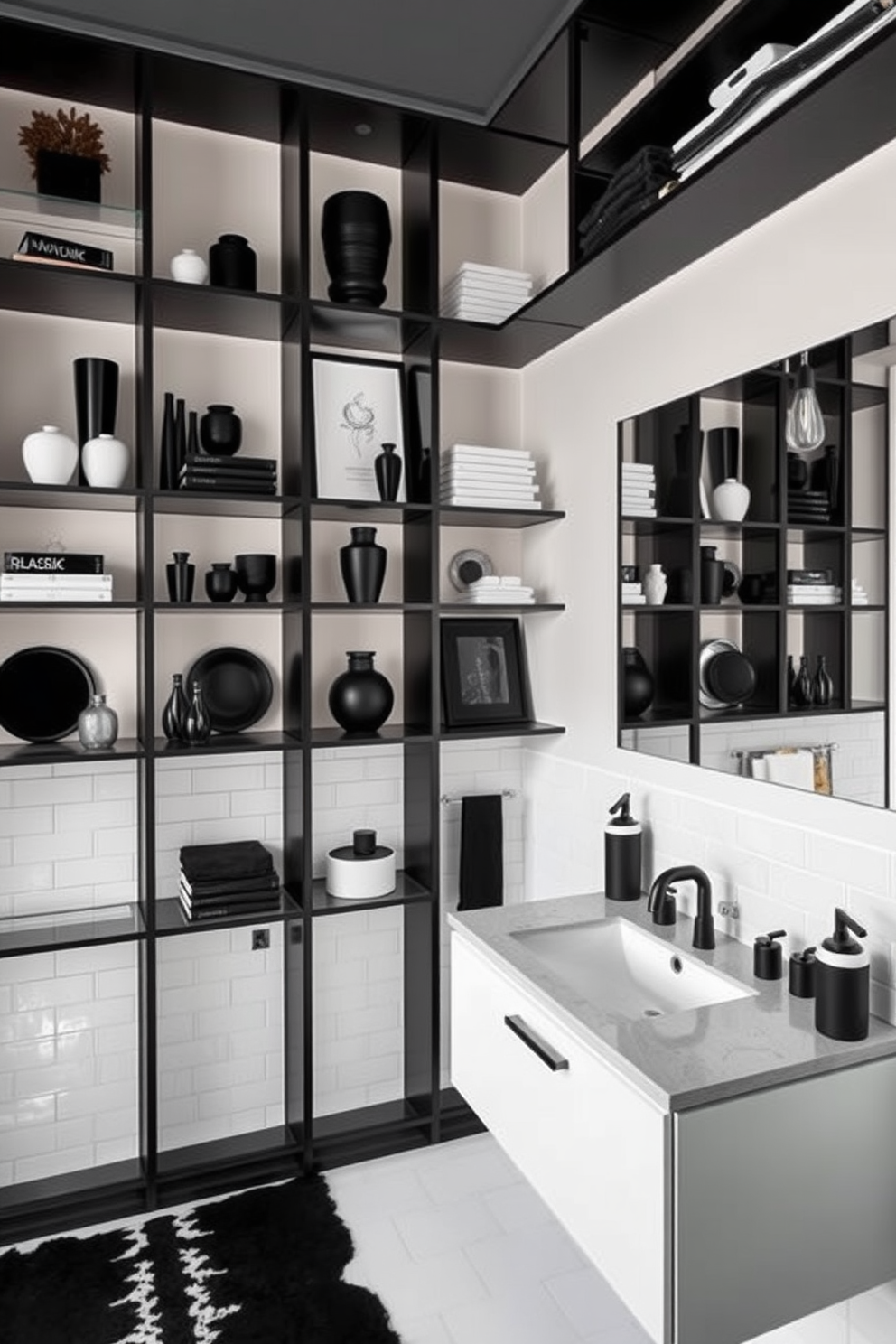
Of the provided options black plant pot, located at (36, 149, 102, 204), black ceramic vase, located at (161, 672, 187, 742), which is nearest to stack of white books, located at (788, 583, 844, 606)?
black ceramic vase, located at (161, 672, 187, 742)

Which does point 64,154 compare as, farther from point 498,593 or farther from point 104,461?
point 498,593

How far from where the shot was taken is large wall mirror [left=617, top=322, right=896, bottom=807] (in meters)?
1.72

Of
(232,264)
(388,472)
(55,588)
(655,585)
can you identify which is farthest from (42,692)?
(655,585)

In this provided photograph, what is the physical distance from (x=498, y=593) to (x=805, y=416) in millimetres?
1173

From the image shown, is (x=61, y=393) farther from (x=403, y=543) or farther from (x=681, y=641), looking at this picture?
(x=681, y=641)

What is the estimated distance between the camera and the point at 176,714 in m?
2.61

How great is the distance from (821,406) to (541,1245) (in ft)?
7.18

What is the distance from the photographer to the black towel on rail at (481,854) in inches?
118

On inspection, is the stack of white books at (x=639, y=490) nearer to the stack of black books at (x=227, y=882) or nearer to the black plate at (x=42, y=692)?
the stack of black books at (x=227, y=882)

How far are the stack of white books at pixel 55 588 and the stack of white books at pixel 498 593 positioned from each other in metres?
1.07

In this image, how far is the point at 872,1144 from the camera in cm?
157

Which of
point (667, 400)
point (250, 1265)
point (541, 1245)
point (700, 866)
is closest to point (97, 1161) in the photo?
point (250, 1265)

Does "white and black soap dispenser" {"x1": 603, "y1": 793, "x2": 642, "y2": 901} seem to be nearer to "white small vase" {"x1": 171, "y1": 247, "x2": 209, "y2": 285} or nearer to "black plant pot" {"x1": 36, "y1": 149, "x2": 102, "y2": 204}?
"white small vase" {"x1": 171, "y1": 247, "x2": 209, "y2": 285}

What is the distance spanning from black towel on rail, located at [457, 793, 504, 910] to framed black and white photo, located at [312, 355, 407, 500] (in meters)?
1.04
